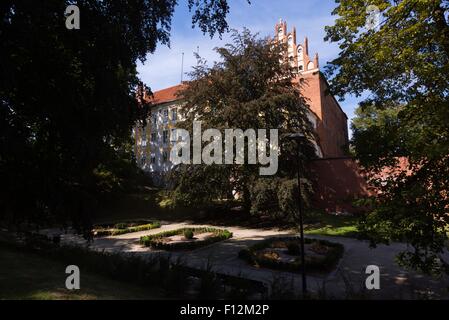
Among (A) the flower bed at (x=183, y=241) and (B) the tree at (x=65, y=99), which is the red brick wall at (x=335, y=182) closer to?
(A) the flower bed at (x=183, y=241)

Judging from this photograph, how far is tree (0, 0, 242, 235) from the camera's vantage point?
8.52 meters

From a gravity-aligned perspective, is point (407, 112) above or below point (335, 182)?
above

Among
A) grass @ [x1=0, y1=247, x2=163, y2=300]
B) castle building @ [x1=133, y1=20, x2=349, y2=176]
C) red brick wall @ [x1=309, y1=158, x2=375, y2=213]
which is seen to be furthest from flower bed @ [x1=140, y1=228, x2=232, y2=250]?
castle building @ [x1=133, y1=20, x2=349, y2=176]

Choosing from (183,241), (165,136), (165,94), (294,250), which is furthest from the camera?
(165,94)

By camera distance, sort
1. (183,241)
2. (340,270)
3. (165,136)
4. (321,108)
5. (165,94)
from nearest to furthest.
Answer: (340,270) → (183,241) → (321,108) → (165,136) → (165,94)

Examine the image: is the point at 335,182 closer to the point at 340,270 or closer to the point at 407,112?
the point at 340,270

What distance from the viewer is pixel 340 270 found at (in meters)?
12.3

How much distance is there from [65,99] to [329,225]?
19717 millimetres

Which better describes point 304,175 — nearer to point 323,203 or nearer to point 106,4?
point 323,203

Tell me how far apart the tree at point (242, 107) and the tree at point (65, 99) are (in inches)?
542

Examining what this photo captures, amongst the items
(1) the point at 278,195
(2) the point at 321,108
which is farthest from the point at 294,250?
(2) the point at 321,108

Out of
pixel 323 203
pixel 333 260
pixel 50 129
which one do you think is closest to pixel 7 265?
pixel 50 129

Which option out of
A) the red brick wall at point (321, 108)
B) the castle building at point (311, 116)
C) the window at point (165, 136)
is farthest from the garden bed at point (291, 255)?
the window at point (165, 136)
